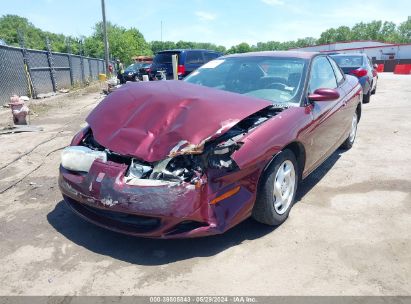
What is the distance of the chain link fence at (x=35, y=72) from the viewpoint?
35.6ft

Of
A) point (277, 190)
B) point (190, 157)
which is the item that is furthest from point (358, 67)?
point (190, 157)

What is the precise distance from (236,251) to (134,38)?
5699cm

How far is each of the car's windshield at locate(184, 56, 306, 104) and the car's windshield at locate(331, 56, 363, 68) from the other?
22.1ft

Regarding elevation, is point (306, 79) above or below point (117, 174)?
above

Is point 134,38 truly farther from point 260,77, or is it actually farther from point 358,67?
point 260,77

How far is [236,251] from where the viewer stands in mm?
2795

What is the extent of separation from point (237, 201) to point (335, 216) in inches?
50.9

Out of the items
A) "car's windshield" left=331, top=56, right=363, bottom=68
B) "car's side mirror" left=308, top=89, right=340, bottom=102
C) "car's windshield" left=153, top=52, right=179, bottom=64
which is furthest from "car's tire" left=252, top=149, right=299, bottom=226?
"car's windshield" left=153, top=52, right=179, bottom=64

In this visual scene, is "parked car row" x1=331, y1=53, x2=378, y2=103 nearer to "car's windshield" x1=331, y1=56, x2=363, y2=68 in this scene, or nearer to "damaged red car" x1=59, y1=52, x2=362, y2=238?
"car's windshield" x1=331, y1=56, x2=363, y2=68

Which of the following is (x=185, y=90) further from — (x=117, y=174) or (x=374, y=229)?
(x=374, y=229)

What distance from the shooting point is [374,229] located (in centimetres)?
313

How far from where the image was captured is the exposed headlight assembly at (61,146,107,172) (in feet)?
9.27

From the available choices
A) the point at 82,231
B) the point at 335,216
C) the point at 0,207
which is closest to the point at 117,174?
the point at 82,231

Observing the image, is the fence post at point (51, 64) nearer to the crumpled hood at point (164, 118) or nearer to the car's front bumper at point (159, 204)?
the crumpled hood at point (164, 118)
